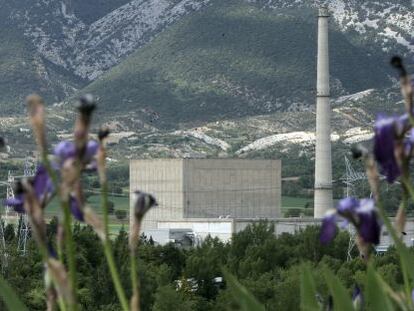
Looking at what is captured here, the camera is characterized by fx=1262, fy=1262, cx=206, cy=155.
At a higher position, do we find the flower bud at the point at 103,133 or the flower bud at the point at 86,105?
the flower bud at the point at 86,105

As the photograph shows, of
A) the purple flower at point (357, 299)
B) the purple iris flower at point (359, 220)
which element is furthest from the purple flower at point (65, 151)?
the purple flower at point (357, 299)

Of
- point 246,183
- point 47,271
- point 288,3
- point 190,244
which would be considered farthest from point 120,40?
point 47,271

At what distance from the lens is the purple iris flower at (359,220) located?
2273 mm

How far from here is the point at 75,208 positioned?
2.31m

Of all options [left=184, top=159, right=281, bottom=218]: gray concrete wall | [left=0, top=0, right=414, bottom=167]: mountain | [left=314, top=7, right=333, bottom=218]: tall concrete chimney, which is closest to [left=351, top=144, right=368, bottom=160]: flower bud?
[left=184, top=159, right=281, bottom=218]: gray concrete wall

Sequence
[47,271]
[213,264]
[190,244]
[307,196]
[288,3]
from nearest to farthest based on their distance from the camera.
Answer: [47,271]
[213,264]
[190,244]
[307,196]
[288,3]

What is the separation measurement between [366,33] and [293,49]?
18.2m

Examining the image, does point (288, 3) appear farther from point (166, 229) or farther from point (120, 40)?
point (166, 229)

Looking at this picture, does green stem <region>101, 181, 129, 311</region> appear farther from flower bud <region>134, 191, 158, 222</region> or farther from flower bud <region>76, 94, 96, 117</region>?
flower bud <region>76, 94, 96, 117</region>

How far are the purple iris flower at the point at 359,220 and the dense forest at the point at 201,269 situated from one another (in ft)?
77.9

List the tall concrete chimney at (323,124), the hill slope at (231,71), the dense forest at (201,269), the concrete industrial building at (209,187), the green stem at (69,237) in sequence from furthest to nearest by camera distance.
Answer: the hill slope at (231,71), the tall concrete chimney at (323,124), the concrete industrial building at (209,187), the dense forest at (201,269), the green stem at (69,237)

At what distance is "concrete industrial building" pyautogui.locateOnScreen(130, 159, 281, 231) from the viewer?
73750 mm

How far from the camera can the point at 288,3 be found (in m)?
161

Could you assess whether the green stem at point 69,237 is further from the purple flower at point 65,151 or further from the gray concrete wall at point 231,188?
the gray concrete wall at point 231,188
